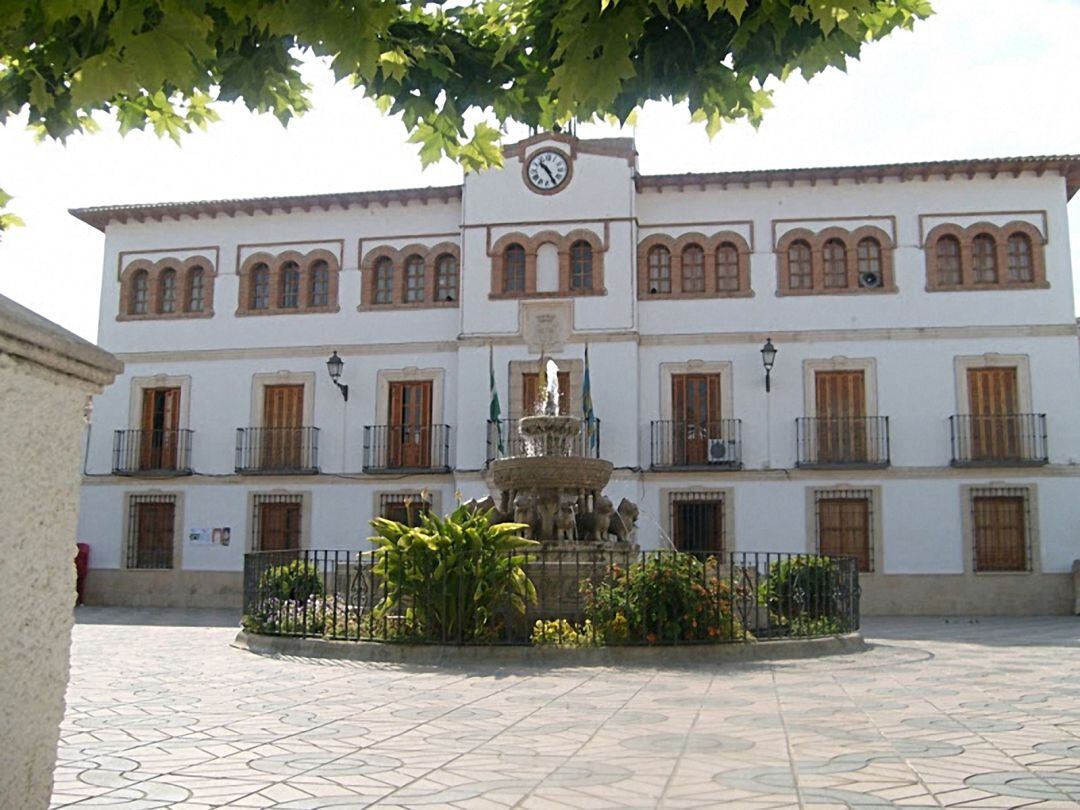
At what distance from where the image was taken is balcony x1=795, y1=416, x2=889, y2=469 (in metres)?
23.5

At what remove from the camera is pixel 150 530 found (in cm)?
2614

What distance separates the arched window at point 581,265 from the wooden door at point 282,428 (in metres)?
6.80

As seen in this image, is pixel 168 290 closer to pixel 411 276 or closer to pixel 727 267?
pixel 411 276

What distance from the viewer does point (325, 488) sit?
83.1 feet

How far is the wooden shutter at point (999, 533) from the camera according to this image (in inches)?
903

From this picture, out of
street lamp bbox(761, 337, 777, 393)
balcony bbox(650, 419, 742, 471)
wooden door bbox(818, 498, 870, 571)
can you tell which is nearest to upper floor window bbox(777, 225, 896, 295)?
street lamp bbox(761, 337, 777, 393)

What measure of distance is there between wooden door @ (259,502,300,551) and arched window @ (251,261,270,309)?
479cm

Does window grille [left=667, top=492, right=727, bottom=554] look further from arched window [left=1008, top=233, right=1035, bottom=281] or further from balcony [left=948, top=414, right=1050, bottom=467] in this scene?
arched window [left=1008, top=233, right=1035, bottom=281]

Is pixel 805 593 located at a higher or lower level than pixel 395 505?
lower

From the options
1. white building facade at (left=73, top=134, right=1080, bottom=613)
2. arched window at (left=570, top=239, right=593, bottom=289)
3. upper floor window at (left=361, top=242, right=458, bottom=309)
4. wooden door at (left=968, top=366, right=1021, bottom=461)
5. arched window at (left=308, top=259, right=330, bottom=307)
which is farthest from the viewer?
arched window at (left=308, top=259, right=330, bottom=307)

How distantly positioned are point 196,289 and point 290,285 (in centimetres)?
241

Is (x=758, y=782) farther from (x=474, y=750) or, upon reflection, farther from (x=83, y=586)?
(x=83, y=586)

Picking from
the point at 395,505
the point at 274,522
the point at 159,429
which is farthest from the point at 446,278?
the point at 159,429

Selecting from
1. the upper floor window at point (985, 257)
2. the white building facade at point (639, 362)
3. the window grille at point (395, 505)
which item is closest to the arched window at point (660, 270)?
the white building facade at point (639, 362)
